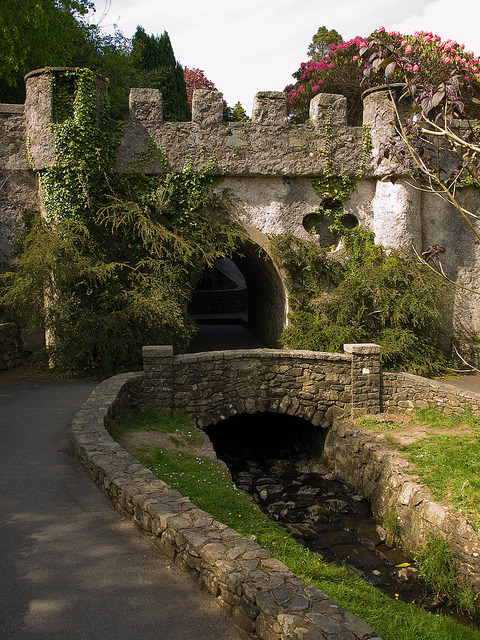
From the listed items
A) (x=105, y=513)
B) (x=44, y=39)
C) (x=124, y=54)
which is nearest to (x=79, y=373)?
(x=105, y=513)

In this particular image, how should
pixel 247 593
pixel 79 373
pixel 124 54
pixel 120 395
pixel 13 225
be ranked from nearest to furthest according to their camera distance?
pixel 247 593 < pixel 120 395 < pixel 79 373 < pixel 13 225 < pixel 124 54

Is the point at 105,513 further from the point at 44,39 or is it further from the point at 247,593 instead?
the point at 44,39

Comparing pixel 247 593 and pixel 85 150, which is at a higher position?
pixel 85 150

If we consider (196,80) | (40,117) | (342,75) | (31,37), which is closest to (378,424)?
(40,117)

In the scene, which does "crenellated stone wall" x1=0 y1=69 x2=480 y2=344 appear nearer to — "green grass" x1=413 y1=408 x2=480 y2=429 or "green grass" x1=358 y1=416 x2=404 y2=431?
"green grass" x1=358 y1=416 x2=404 y2=431

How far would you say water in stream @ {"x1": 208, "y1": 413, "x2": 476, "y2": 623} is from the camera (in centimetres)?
646

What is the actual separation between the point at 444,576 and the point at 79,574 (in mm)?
4144

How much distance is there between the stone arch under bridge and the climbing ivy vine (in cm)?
175

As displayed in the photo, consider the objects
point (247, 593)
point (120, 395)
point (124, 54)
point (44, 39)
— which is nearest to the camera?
point (247, 593)

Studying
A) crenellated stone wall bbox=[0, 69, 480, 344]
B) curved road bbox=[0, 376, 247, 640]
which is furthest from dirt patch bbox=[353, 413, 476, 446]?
curved road bbox=[0, 376, 247, 640]

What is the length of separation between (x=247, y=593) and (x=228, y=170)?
9.59m

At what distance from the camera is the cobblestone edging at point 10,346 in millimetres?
10648

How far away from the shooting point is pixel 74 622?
3213mm

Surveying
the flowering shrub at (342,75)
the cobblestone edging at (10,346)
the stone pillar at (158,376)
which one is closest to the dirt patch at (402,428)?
the stone pillar at (158,376)
